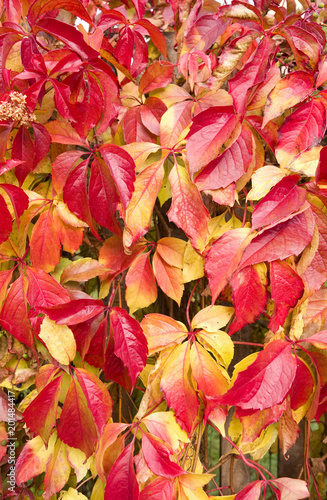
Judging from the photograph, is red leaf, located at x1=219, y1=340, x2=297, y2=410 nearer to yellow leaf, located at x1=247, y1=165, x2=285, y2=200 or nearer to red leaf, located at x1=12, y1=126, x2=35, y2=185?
yellow leaf, located at x1=247, y1=165, x2=285, y2=200

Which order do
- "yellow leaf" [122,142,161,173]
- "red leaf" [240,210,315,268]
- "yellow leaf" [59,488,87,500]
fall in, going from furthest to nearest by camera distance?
"yellow leaf" [59,488,87,500]
"yellow leaf" [122,142,161,173]
"red leaf" [240,210,315,268]

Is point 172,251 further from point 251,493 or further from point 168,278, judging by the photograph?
point 251,493

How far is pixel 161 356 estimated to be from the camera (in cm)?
62

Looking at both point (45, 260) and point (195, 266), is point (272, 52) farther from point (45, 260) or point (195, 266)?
point (45, 260)

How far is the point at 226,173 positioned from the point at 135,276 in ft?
0.73

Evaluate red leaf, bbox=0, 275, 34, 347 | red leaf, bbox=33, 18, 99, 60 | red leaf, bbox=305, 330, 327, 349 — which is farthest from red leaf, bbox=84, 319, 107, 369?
red leaf, bbox=33, 18, 99, 60

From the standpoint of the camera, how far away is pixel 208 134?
55cm

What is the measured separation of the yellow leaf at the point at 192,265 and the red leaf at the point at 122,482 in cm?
29

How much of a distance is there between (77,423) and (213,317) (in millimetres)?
282

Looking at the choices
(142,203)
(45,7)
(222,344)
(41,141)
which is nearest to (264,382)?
(222,344)

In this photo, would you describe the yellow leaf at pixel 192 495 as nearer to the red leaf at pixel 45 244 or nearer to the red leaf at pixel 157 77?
the red leaf at pixel 45 244

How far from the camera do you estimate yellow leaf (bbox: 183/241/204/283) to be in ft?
2.11

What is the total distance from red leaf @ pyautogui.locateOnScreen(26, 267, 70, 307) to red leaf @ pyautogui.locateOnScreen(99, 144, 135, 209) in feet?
0.61

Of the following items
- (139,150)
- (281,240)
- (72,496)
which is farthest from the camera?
(72,496)
